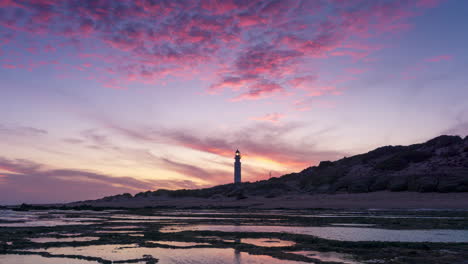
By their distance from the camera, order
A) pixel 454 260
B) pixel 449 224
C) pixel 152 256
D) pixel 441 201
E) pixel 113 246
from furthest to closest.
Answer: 1. pixel 441 201
2. pixel 449 224
3. pixel 113 246
4. pixel 152 256
5. pixel 454 260

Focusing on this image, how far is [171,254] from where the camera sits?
57.3 ft

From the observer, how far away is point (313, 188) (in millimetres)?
81688

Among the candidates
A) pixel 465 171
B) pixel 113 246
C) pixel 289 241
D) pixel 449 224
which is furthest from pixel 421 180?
pixel 113 246

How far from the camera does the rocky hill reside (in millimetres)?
58188

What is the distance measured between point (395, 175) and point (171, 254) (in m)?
58.6

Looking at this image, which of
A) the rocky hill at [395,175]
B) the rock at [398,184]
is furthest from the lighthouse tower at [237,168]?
the rock at [398,184]

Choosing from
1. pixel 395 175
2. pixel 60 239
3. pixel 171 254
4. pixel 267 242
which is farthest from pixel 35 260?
pixel 395 175

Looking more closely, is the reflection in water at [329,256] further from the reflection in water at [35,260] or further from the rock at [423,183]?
the rock at [423,183]

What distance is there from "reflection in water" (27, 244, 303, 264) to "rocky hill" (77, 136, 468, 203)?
47350 millimetres

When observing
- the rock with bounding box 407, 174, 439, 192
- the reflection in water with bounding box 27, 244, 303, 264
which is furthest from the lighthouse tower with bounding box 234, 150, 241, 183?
the reflection in water with bounding box 27, 244, 303, 264

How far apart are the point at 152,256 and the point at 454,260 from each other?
1180 centimetres

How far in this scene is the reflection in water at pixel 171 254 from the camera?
52.0 feet

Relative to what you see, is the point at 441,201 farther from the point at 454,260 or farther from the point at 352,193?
the point at 454,260

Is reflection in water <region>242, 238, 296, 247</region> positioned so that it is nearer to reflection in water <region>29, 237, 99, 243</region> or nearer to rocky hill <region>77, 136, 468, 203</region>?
reflection in water <region>29, 237, 99, 243</region>
